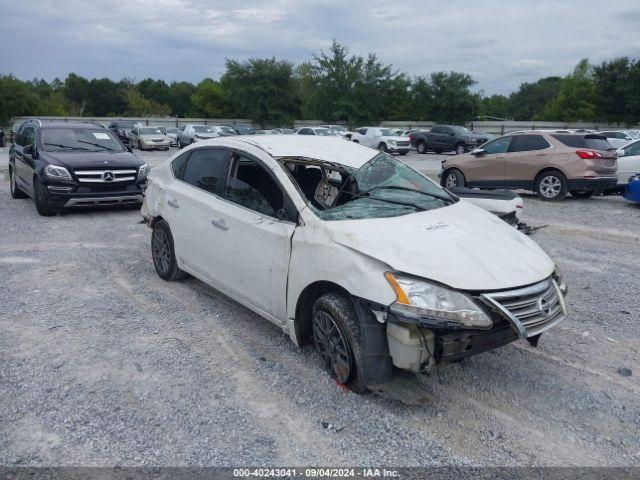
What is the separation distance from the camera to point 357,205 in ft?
14.1

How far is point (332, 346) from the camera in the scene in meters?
3.76

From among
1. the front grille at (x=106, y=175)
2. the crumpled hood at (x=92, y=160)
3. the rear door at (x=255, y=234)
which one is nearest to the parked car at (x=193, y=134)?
the crumpled hood at (x=92, y=160)

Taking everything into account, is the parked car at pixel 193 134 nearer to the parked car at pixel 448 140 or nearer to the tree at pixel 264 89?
the parked car at pixel 448 140

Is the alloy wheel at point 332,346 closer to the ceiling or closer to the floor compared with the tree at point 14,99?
closer to the floor

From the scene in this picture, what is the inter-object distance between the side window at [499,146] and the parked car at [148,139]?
2358 cm

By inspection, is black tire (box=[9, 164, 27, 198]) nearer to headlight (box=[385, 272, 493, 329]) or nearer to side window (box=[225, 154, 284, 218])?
side window (box=[225, 154, 284, 218])

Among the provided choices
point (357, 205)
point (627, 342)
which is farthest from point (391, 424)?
point (627, 342)

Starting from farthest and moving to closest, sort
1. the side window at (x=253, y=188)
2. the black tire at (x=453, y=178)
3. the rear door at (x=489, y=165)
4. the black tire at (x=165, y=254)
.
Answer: the black tire at (x=453, y=178) < the rear door at (x=489, y=165) < the black tire at (x=165, y=254) < the side window at (x=253, y=188)

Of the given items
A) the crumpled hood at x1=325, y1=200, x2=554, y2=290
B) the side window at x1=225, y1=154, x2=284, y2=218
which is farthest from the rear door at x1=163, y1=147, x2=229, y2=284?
the crumpled hood at x1=325, y1=200, x2=554, y2=290

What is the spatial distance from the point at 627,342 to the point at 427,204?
209 cm

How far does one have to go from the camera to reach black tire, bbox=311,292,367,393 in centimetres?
351

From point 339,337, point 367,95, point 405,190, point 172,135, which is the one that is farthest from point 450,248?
point 367,95

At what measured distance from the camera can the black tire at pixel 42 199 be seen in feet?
31.7

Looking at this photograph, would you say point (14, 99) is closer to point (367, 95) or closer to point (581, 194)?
point (367, 95)
